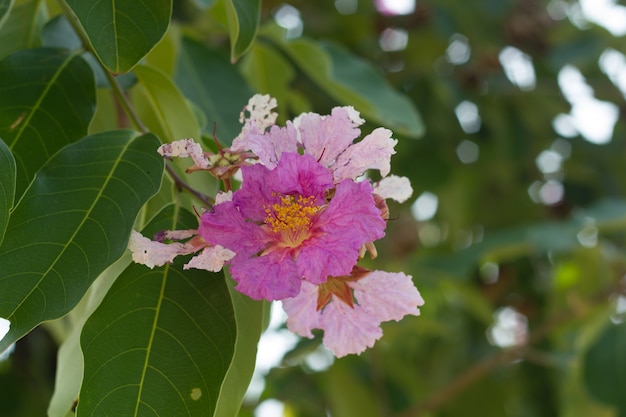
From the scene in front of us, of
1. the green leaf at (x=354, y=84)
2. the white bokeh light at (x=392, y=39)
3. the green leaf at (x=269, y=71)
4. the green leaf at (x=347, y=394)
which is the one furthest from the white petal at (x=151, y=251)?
the white bokeh light at (x=392, y=39)

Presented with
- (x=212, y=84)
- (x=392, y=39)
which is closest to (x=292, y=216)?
(x=212, y=84)

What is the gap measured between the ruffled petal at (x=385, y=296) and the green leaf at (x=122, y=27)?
215 millimetres

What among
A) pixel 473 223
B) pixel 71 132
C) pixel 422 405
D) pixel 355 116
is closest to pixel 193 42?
pixel 71 132

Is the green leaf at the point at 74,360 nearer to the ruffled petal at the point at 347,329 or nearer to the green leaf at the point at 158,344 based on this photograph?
the green leaf at the point at 158,344

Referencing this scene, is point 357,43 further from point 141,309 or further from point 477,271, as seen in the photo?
point 141,309

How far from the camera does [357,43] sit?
79.5 inches

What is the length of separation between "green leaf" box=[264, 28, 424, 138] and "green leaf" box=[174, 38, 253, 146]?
8 cm

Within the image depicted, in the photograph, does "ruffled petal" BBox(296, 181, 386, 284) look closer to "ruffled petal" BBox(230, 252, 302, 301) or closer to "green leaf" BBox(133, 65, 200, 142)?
"ruffled petal" BBox(230, 252, 302, 301)

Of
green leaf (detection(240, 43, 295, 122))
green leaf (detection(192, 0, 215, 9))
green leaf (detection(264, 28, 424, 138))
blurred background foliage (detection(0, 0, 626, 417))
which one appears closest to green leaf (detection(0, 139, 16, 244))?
green leaf (detection(192, 0, 215, 9))

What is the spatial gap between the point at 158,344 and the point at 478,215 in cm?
173

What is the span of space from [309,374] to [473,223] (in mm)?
561

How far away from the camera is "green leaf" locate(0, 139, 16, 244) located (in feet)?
1.77

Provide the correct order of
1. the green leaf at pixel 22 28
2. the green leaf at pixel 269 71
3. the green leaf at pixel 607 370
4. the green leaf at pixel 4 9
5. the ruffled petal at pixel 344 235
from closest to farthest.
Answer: the ruffled petal at pixel 344 235
the green leaf at pixel 4 9
the green leaf at pixel 22 28
the green leaf at pixel 269 71
the green leaf at pixel 607 370

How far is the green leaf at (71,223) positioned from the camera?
547mm
